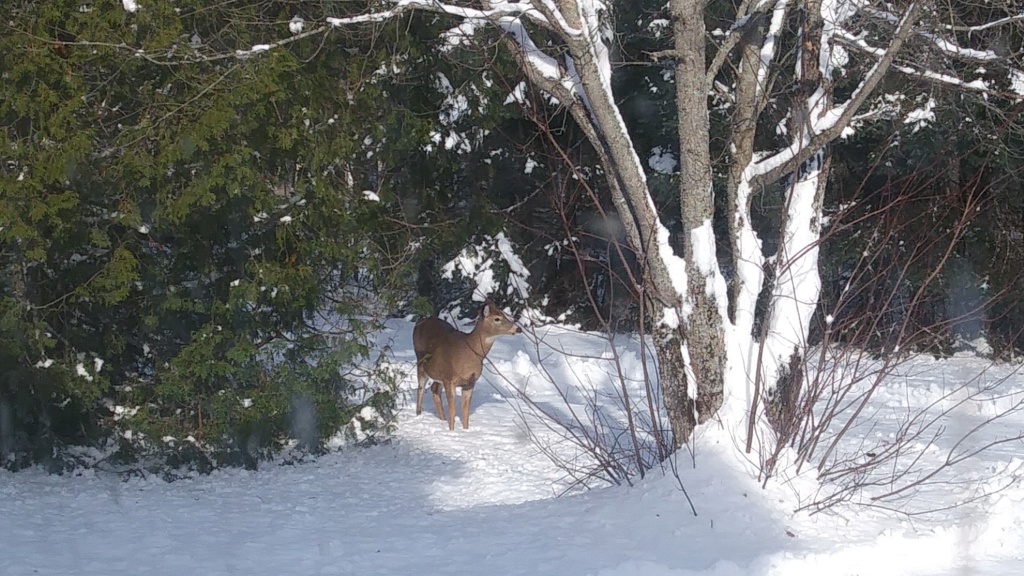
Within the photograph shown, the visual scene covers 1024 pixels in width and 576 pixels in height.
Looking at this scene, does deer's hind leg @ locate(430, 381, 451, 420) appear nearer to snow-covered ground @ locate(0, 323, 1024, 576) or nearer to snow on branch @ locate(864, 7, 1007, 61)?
snow-covered ground @ locate(0, 323, 1024, 576)

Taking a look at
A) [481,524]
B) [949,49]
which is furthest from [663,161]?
[481,524]

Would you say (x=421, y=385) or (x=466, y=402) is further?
(x=421, y=385)

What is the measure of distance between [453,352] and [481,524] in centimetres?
332

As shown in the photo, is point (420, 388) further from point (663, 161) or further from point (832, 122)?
point (663, 161)

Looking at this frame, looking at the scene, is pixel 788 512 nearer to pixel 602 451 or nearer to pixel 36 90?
pixel 602 451

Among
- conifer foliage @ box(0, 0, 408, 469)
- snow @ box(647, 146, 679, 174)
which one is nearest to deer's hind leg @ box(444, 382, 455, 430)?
conifer foliage @ box(0, 0, 408, 469)

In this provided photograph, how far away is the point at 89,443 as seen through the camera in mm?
8945

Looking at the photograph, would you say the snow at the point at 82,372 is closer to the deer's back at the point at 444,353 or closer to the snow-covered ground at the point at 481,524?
the snow-covered ground at the point at 481,524

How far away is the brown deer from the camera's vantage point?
10250 millimetres

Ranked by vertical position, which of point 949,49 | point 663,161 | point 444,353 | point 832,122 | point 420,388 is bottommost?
point 420,388

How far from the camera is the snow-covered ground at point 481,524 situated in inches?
246

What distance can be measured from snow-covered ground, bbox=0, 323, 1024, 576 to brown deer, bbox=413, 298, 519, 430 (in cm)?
109

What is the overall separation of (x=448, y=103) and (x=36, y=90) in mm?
5542

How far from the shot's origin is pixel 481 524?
23.6 feet
